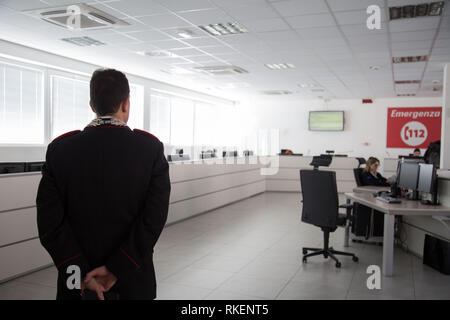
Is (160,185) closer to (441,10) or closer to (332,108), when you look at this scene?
(441,10)

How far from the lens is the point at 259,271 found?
13.8ft

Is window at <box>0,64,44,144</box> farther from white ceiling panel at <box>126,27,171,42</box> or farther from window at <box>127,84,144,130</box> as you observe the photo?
window at <box>127,84,144,130</box>

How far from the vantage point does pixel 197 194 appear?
7262 mm

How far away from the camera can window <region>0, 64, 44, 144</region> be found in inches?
294

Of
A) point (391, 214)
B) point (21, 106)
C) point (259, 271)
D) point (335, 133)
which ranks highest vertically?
point (21, 106)

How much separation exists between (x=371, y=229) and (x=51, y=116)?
696 cm

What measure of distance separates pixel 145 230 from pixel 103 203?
0.19 metres

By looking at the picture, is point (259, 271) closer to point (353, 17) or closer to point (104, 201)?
point (104, 201)

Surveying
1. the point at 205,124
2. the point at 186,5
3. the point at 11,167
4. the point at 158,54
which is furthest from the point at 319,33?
the point at 205,124

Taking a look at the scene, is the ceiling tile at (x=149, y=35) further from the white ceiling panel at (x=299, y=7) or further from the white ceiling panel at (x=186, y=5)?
the white ceiling panel at (x=299, y=7)

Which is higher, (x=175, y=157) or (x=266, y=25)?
(x=266, y=25)

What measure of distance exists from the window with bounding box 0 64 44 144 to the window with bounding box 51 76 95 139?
373 mm

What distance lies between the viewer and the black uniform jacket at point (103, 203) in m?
1.42
